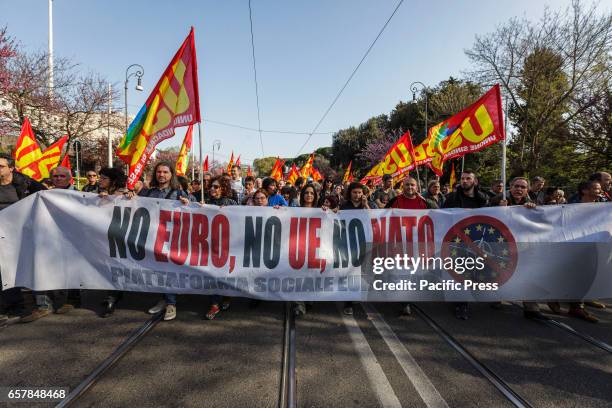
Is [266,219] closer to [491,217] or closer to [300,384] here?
[300,384]

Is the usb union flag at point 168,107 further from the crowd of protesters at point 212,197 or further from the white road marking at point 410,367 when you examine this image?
the white road marking at point 410,367

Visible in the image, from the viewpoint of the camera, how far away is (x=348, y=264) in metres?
4.16

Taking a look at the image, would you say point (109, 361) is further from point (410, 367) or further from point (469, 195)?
point (469, 195)

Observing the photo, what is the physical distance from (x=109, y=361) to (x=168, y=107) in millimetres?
3049

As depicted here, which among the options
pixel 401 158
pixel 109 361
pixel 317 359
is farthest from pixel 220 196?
pixel 401 158

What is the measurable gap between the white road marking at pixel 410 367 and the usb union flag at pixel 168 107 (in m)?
3.51

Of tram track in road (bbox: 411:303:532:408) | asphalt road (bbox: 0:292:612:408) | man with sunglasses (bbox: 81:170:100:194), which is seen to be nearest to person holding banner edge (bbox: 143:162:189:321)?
asphalt road (bbox: 0:292:612:408)

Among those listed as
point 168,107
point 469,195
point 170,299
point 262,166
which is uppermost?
point 262,166

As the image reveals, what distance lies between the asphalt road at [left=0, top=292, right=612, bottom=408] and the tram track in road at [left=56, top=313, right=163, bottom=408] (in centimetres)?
5

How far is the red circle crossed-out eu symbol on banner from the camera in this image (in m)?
4.14

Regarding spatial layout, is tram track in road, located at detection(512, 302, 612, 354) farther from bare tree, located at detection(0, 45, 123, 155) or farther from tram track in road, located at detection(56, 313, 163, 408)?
bare tree, located at detection(0, 45, 123, 155)

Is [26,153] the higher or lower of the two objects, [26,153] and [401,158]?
the lower

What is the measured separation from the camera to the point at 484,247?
13.8ft

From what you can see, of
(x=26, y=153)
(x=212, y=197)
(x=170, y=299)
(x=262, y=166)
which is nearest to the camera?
(x=170, y=299)
